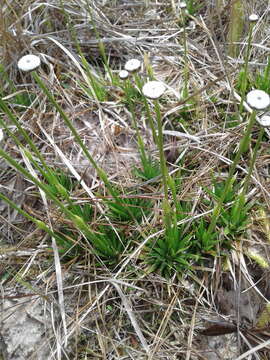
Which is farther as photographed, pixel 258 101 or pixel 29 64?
pixel 29 64

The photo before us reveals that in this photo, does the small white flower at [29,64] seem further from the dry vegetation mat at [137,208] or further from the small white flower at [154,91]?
the small white flower at [154,91]

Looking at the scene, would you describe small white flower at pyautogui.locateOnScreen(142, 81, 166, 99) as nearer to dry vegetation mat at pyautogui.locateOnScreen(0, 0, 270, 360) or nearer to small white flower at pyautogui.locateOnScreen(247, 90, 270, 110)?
dry vegetation mat at pyautogui.locateOnScreen(0, 0, 270, 360)

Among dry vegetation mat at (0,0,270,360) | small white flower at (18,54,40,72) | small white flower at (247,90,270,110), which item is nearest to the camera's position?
small white flower at (247,90,270,110)

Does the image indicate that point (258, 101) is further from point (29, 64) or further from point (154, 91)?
point (29, 64)

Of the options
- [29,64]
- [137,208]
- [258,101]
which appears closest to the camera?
[258,101]

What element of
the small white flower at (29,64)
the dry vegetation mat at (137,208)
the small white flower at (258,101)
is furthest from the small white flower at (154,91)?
the small white flower at (29,64)

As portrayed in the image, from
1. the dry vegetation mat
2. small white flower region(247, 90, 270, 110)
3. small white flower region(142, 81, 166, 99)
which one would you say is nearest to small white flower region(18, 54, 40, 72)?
the dry vegetation mat

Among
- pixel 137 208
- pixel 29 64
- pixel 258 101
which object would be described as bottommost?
pixel 137 208

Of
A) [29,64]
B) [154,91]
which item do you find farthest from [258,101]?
[29,64]

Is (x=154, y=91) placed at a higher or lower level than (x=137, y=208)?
higher
